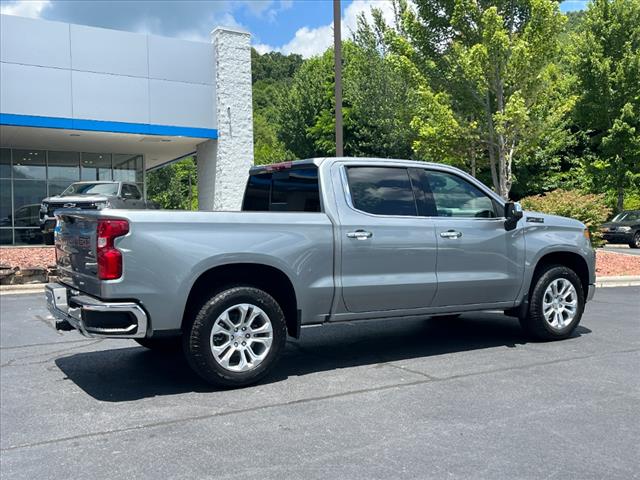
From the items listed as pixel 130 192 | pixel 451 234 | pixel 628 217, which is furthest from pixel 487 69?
pixel 628 217

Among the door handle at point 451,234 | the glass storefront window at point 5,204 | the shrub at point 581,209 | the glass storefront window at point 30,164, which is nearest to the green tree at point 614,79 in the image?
the shrub at point 581,209

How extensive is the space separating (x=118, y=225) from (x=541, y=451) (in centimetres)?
331

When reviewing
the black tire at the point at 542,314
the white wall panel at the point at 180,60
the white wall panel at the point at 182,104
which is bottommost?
the black tire at the point at 542,314

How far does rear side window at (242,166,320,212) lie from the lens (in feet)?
19.5

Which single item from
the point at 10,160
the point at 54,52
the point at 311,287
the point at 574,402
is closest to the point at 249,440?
the point at 311,287

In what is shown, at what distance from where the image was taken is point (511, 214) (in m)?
6.52

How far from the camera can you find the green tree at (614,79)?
2650 cm

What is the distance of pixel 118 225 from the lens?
4719 millimetres

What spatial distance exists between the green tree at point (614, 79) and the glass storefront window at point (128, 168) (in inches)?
744

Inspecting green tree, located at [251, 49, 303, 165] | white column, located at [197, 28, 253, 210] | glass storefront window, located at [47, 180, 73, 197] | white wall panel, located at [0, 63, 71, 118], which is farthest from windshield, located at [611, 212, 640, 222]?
green tree, located at [251, 49, 303, 165]

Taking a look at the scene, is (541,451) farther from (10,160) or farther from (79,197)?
(10,160)

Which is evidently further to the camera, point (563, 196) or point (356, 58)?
point (356, 58)

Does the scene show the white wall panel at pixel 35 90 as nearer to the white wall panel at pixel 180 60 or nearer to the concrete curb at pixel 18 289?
the white wall panel at pixel 180 60

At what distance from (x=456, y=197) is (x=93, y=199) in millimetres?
12054
